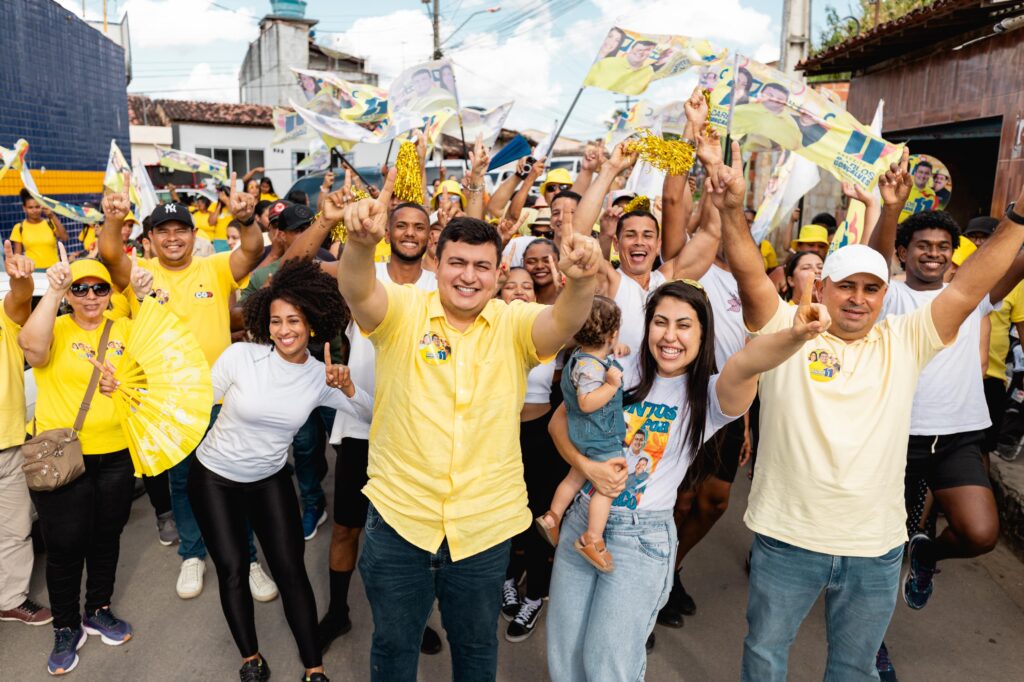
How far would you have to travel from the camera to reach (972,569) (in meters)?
4.52

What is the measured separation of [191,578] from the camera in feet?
13.9

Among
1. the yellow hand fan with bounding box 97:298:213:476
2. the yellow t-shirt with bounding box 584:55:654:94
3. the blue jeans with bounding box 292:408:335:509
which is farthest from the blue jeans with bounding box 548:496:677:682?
the yellow t-shirt with bounding box 584:55:654:94

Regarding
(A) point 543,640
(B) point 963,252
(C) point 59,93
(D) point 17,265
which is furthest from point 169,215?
(C) point 59,93

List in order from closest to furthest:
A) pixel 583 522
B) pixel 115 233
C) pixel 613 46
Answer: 1. pixel 583 522
2. pixel 115 233
3. pixel 613 46

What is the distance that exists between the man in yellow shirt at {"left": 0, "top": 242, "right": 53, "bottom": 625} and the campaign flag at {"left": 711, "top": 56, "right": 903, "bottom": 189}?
13.8 feet

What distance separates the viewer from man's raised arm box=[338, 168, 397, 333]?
212 cm

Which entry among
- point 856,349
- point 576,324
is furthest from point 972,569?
point 576,324

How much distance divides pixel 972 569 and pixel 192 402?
14.9 feet

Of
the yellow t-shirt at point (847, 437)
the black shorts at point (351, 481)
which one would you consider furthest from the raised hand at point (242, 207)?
the yellow t-shirt at point (847, 437)

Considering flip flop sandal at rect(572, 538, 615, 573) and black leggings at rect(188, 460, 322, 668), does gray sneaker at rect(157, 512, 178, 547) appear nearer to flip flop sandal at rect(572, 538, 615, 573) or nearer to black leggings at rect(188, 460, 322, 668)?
black leggings at rect(188, 460, 322, 668)

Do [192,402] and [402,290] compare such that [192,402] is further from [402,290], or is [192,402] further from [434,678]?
[434,678]

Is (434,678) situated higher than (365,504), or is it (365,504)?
(365,504)

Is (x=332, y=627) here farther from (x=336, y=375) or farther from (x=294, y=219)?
(x=294, y=219)

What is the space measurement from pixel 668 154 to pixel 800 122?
56.2 inches
